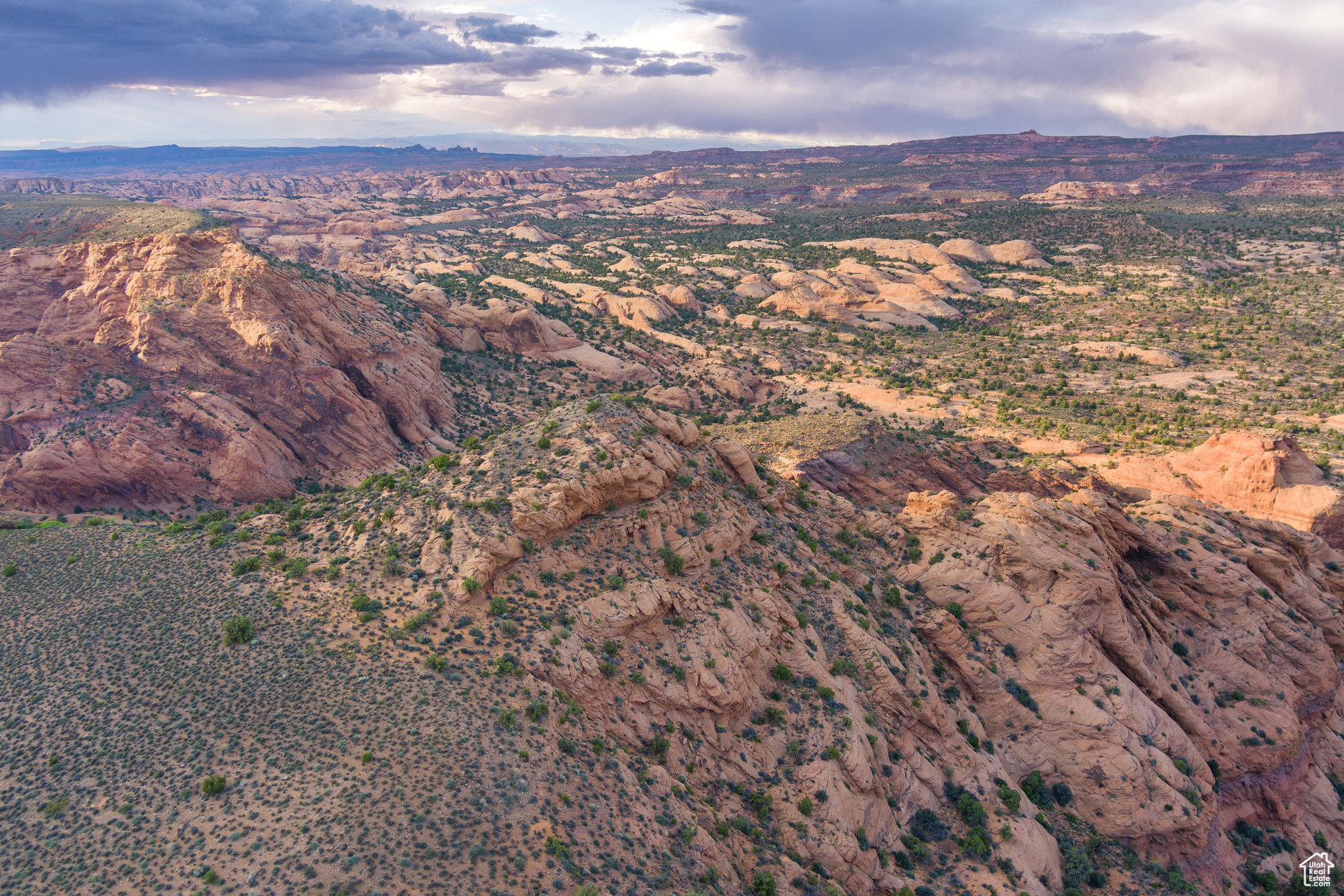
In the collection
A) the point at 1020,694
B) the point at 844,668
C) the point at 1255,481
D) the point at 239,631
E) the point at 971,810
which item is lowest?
the point at 971,810

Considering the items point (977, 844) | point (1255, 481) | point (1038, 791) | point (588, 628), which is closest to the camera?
point (588, 628)

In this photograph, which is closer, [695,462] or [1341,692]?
[695,462]

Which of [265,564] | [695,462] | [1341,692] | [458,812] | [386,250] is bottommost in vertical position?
[1341,692]

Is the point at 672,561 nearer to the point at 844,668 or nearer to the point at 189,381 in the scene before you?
the point at 844,668

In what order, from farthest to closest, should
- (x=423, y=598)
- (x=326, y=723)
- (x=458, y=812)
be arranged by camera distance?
(x=423, y=598) → (x=326, y=723) → (x=458, y=812)

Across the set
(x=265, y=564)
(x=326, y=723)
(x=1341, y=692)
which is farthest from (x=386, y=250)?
(x=1341, y=692)

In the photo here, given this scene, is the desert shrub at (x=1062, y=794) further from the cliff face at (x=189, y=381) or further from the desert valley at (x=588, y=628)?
the cliff face at (x=189, y=381)

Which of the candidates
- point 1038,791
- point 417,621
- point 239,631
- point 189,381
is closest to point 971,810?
point 1038,791

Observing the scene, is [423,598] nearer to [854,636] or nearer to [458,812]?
[458,812]
